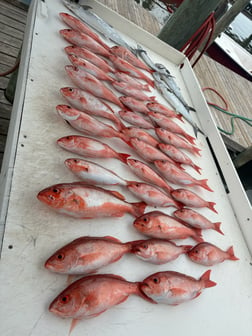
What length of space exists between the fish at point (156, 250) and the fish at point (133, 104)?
1284 mm

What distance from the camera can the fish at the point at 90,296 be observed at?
38.6 inches

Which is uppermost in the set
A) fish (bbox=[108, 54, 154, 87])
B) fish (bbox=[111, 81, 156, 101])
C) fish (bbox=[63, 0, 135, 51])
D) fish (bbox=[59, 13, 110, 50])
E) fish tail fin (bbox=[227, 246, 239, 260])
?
fish (bbox=[63, 0, 135, 51])

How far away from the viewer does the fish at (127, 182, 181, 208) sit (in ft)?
5.13

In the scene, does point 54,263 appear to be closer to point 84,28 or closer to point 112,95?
point 112,95

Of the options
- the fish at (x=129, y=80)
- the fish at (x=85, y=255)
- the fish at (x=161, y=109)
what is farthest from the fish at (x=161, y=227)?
the fish at (x=129, y=80)

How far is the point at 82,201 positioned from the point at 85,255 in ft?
0.92

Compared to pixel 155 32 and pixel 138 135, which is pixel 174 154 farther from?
pixel 155 32

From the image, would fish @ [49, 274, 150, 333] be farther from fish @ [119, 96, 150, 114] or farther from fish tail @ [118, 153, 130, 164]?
fish @ [119, 96, 150, 114]

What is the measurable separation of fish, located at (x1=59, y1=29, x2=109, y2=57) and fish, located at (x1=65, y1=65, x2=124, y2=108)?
1.65 feet

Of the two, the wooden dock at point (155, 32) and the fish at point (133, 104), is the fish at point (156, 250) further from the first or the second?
the wooden dock at point (155, 32)

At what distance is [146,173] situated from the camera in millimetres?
1725

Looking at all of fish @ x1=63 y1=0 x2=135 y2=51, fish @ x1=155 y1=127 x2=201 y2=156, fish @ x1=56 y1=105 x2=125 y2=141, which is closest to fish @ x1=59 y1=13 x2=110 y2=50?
fish @ x1=63 y1=0 x2=135 y2=51

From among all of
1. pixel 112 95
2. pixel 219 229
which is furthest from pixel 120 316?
pixel 112 95

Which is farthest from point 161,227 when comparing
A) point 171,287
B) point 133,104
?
point 133,104
